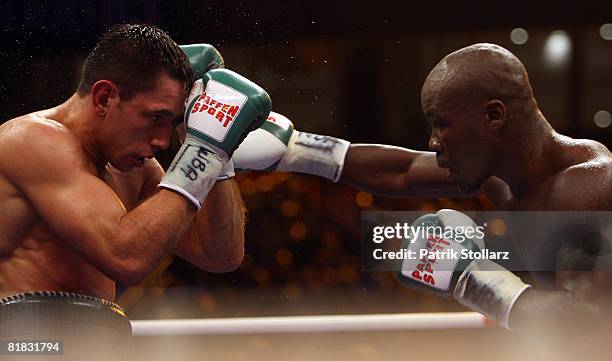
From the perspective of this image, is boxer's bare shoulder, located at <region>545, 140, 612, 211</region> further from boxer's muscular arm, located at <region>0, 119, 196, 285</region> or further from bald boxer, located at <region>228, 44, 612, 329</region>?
boxer's muscular arm, located at <region>0, 119, 196, 285</region>

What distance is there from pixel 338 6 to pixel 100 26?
72cm

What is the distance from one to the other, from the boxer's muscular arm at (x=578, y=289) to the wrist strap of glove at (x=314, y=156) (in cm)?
60

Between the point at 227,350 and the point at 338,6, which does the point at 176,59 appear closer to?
the point at 338,6

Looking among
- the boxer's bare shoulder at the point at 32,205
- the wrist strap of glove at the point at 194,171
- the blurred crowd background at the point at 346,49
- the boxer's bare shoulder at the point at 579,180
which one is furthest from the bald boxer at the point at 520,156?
the boxer's bare shoulder at the point at 32,205

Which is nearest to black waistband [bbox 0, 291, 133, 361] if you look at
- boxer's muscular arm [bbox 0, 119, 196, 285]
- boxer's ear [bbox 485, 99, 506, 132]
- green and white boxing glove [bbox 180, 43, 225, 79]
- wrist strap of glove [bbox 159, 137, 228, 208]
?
boxer's muscular arm [bbox 0, 119, 196, 285]

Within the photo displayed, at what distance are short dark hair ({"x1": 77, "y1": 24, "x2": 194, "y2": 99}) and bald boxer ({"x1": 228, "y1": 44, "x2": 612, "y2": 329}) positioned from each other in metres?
0.50

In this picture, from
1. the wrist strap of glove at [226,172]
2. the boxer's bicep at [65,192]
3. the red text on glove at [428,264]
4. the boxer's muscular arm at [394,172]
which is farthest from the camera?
the boxer's muscular arm at [394,172]

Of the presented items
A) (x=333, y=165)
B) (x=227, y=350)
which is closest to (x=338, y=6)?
(x=333, y=165)

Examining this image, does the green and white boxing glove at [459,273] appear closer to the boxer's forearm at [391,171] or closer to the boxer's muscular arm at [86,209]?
the boxer's forearm at [391,171]

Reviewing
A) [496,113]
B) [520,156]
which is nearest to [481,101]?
[496,113]

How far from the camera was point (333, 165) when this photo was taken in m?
2.07

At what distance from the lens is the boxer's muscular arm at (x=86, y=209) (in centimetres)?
136

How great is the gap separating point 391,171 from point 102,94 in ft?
2.93

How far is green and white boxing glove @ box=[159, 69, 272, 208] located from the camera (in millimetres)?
1433
